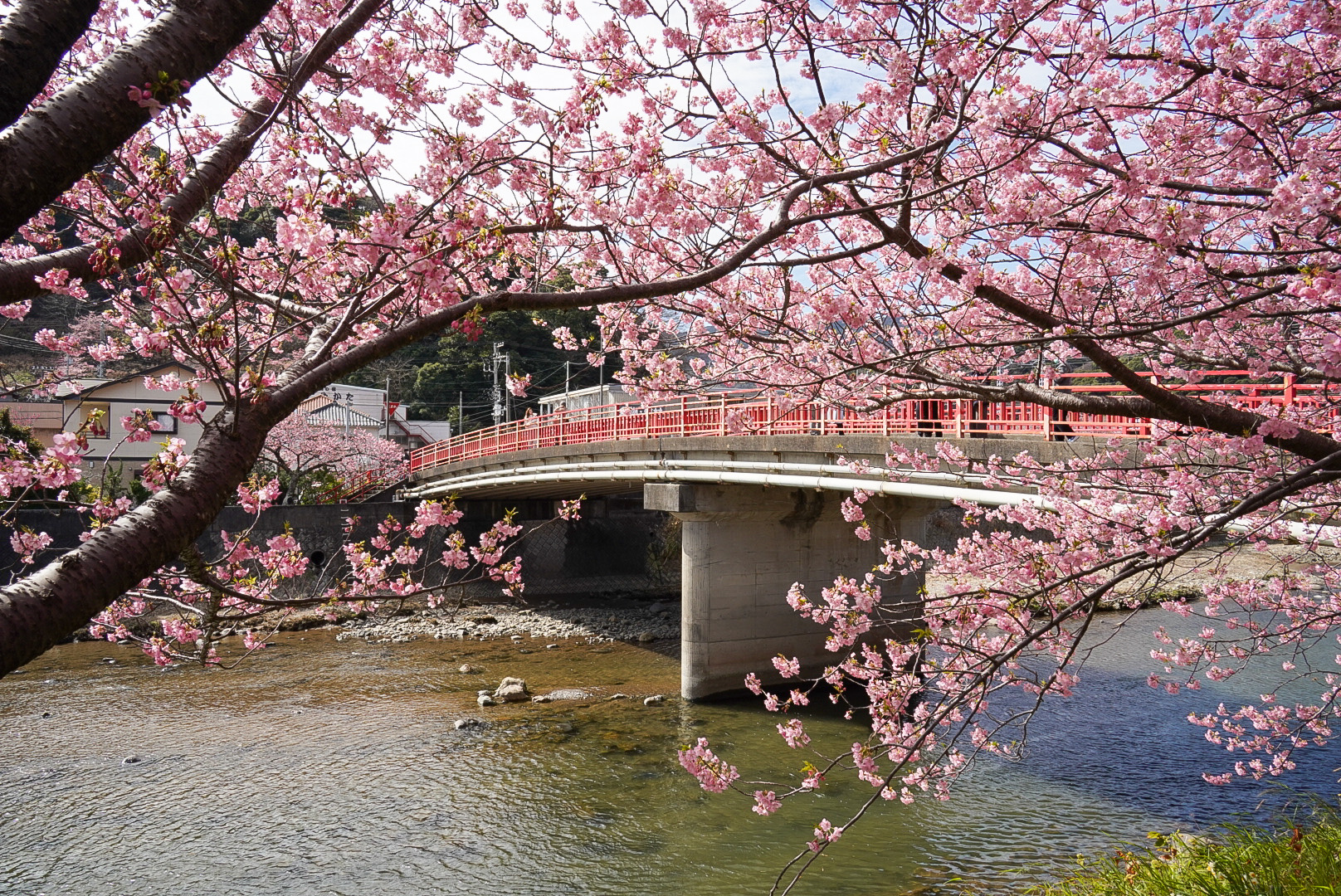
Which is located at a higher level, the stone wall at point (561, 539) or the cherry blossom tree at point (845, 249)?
the cherry blossom tree at point (845, 249)

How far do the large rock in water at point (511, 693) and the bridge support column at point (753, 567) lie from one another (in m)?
2.69

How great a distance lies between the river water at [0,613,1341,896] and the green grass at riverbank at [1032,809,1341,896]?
1594 millimetres

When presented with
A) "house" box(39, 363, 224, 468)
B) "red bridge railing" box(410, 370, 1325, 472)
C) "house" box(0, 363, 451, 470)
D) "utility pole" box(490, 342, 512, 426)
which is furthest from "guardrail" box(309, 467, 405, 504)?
"utility pole" box(490, 342, 512, 426)

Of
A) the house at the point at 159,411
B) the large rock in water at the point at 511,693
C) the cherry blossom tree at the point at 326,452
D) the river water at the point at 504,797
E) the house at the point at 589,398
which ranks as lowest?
the river water at the point at 504,797

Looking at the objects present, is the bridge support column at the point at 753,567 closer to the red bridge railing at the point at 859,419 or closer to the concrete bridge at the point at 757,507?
the concrete bridge at the point at 757,507

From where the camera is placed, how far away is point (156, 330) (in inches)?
118

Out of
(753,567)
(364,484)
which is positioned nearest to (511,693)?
(753,567)

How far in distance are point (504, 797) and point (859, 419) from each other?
21.6 ft

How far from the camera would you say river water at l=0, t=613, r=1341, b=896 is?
8.57 m

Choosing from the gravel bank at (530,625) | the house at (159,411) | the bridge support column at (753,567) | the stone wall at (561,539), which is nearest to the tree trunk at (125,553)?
the bridge support column at (753,567)

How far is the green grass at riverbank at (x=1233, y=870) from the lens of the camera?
202 inches

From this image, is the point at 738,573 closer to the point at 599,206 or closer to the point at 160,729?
the point at 160,729

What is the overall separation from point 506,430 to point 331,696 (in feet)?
36.0

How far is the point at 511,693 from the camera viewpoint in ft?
49.7
